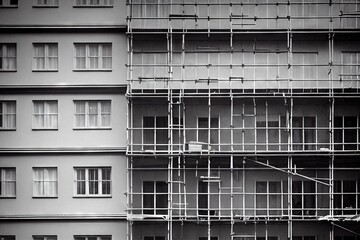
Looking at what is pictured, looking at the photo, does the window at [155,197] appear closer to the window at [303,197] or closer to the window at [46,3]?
the window at [303,197]

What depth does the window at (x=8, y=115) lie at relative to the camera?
23266 mm

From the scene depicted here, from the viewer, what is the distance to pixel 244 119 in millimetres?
23188

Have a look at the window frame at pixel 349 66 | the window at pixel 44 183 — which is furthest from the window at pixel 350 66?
the window at pixel 44 183

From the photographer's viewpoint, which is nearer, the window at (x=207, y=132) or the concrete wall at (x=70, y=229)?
the concrete wall at (x=70, y=229)

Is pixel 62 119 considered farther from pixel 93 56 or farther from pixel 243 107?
pixel 243 107

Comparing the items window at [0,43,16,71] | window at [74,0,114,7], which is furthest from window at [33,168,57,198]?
window at [74,0,114,7]

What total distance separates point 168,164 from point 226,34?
22.0 feet

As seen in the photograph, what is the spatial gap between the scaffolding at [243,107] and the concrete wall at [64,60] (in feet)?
2.21

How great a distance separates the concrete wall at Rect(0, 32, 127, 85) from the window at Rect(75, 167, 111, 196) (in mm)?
4203

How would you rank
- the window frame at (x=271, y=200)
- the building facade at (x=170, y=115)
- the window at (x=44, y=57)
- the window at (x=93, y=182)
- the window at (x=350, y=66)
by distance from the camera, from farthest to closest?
the window at (x=44, y=57) → the window at (x=350, y=66) → the window at (x=93, y=182) → the window frame at (x=271, y=200) → the building facade at (x=170, y=115)

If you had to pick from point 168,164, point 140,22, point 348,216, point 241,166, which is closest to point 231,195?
point 241,166

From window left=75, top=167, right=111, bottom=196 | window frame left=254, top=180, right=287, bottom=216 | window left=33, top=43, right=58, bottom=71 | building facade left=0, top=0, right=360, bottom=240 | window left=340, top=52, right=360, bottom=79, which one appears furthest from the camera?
window left=33, top=43, right=58, bottom=71

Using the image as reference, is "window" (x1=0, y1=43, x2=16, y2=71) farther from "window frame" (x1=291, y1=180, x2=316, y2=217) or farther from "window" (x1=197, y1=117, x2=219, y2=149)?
"window frame" (x1=291, y1=180, x2=316, y2=217)

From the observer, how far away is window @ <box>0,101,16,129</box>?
23.3 m
